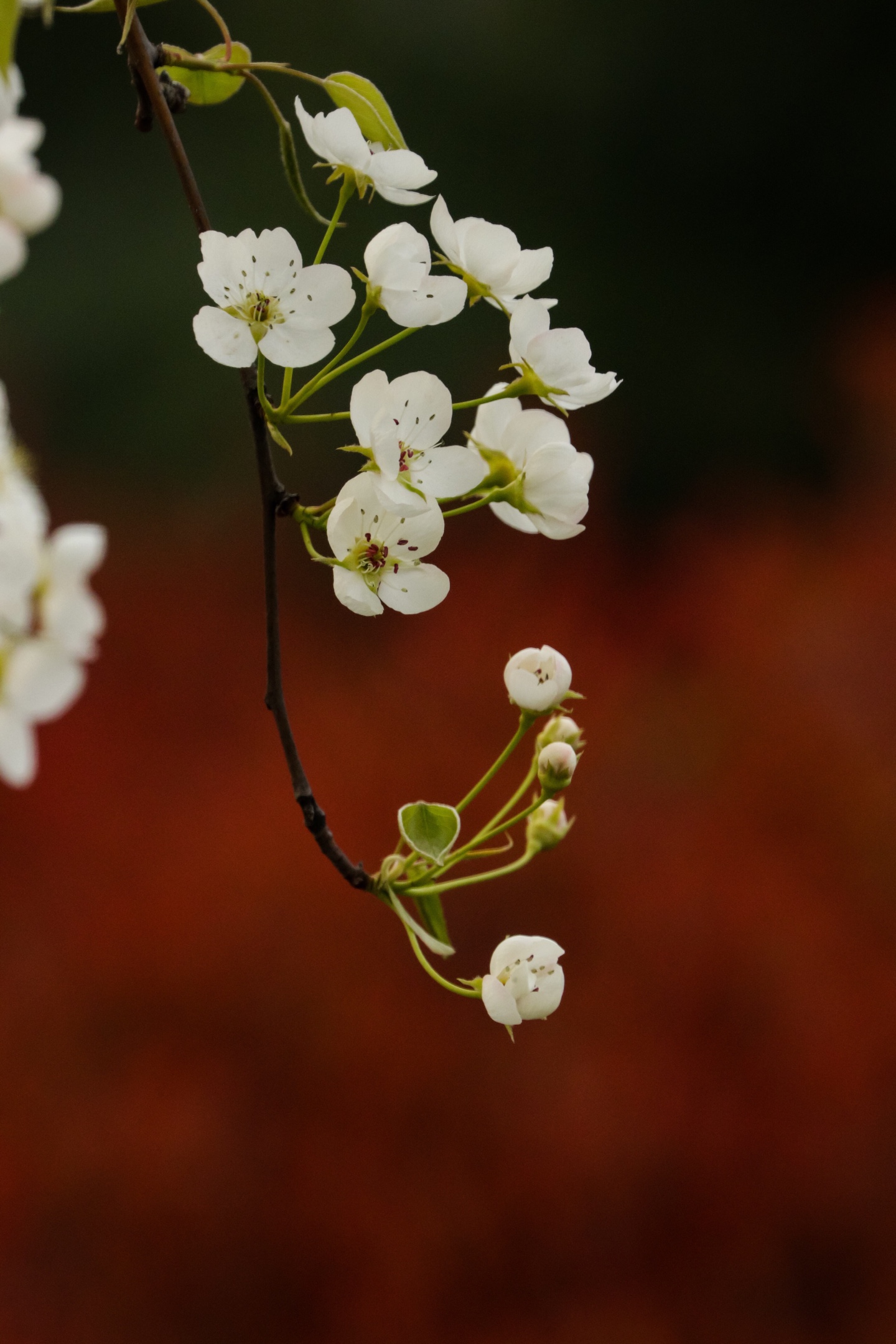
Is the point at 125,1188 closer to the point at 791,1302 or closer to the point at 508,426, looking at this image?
the point at 791,1302

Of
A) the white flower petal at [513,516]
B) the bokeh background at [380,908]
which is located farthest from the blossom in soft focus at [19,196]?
the bokeh background at [380,908]

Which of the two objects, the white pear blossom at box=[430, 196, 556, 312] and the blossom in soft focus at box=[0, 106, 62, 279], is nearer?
the blossom in soft focus at box=[0, 106, 62, 279]

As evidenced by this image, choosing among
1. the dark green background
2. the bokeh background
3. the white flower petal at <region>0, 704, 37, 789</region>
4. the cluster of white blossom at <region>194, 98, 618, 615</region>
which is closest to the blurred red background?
the bokeh background

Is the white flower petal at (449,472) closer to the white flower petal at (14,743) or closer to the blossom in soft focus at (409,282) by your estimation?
the blossom in soft focus at (409,282)

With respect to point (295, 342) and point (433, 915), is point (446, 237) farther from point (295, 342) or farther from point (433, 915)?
point (433, 915)

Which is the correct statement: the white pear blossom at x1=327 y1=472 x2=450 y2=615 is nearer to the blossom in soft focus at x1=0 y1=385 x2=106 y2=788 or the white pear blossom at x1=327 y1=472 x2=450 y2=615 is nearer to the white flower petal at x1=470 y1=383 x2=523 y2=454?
the white flower petal at x1=470 y1=383 x2=523 y2=454

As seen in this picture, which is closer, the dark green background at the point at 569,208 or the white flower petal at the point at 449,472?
the white flower petal at the point at 449,472

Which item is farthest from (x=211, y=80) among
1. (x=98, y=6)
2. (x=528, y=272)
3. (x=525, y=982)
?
(x=525, y=982)
